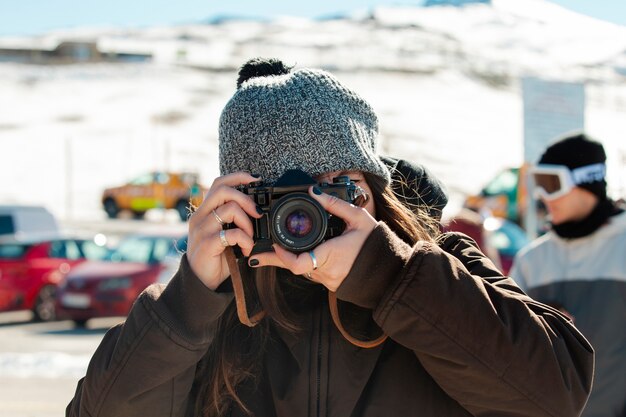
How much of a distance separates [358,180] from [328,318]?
0.28 metres

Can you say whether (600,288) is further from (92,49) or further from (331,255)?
(92,49)

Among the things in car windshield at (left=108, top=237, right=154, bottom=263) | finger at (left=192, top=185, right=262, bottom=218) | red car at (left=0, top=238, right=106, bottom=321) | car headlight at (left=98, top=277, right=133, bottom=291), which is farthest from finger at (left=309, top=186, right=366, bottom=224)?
red car at (left=0, top=238, right=106, bottom=321)

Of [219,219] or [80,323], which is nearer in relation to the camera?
[219,219]

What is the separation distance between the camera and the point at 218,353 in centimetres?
209

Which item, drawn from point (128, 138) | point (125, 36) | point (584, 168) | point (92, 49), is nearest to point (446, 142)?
point (128, 138)

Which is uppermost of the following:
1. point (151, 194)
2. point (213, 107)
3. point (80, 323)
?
point (213, 107)

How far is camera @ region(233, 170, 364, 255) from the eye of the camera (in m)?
1.89

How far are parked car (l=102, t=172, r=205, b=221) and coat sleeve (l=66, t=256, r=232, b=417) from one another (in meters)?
29.4

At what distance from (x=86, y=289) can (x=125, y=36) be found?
89.6 m

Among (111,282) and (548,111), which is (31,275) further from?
(548,111)

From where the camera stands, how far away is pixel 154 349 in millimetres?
1930

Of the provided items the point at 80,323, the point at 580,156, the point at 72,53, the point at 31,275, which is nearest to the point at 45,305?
the point at 31,275

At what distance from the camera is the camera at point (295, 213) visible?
6.19 feet

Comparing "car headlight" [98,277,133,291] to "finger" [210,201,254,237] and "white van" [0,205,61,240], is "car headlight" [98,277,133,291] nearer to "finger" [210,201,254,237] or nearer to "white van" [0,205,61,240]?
"white van" [0,205,61,240]
